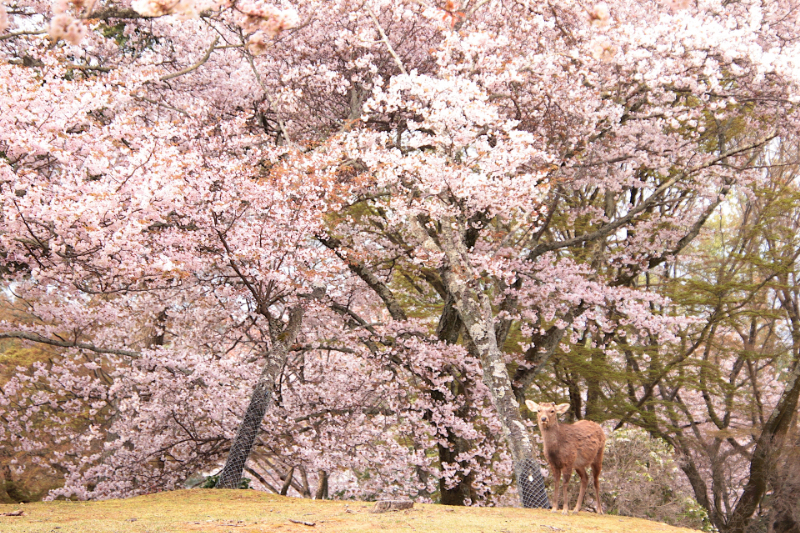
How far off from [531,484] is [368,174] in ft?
19.2

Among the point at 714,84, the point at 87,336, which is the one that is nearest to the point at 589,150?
the point at 714,84

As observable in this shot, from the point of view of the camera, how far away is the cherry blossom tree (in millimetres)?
7766

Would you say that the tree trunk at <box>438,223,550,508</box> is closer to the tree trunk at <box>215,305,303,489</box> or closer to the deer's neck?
the deer's neck

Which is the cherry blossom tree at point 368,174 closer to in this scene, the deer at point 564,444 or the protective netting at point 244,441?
the protective netting at point 244,441

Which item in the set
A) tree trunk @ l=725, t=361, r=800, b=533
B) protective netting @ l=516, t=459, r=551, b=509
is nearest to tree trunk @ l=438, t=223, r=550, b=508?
protective netting @ l=516, t=459, r=551, b=509

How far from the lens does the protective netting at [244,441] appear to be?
30.5 ft

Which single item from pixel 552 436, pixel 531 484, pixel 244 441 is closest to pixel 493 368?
pixel 531 484

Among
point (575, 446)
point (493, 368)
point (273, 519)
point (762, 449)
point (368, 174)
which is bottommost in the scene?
point (273, 519)

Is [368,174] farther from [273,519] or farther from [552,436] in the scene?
[273,519]

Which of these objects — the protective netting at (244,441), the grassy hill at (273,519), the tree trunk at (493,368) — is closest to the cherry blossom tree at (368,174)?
the tree trunk at (493,368)

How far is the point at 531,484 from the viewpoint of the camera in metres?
8.84

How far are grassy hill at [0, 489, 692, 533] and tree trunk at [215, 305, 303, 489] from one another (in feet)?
5.10

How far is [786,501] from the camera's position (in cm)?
1291

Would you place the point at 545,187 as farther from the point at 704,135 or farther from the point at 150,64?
the point at 150,64
